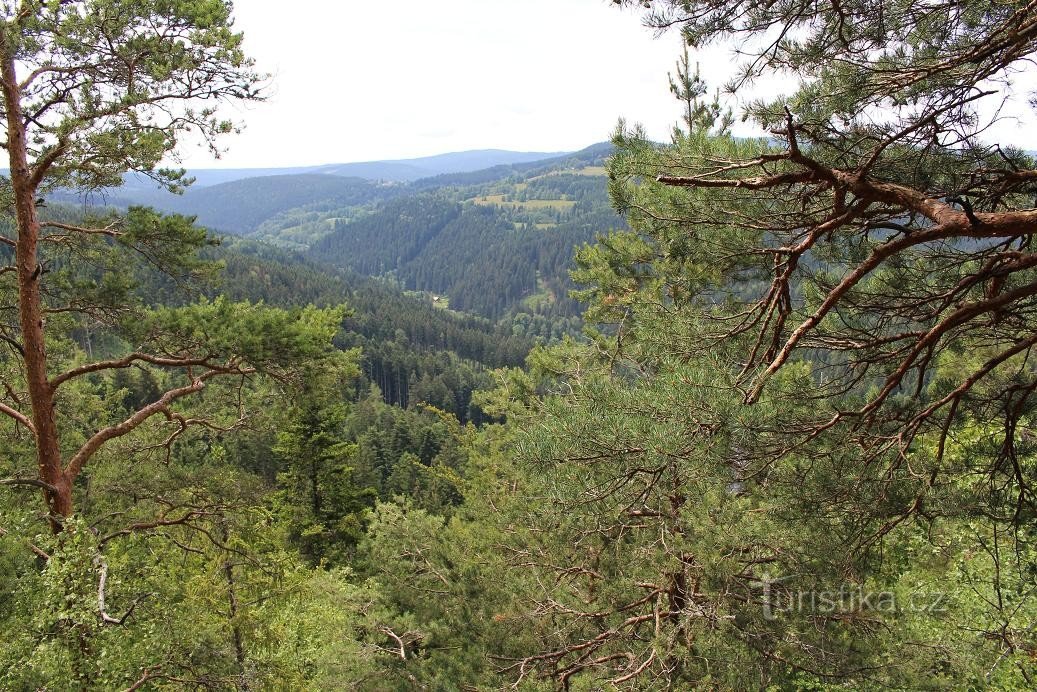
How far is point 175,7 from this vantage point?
5422 mm

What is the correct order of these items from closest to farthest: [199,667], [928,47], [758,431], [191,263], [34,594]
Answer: [928,47] < [758,431] < [34,594] < [199,667] < [191,263]

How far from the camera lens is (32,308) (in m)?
5.66

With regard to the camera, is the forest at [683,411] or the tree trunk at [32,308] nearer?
the forest at [683,411]

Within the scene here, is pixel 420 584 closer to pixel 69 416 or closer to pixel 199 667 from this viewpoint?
pixel 199 667

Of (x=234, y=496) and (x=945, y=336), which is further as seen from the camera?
(x=234, y=496)

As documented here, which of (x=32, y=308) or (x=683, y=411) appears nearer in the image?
(x=683, y=411)

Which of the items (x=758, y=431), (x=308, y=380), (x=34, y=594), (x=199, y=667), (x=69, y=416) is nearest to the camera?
(x=758, y=431)

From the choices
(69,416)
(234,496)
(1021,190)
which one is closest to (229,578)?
(234,496)

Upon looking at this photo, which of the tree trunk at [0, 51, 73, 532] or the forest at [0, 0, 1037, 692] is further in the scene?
the tree trunk at [0, 51, 73, 532]

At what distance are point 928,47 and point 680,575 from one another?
172 inches

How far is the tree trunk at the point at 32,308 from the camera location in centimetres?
534

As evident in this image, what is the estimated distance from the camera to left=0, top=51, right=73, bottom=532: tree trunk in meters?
5.34

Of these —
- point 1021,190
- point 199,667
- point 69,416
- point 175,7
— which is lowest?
point 199,667

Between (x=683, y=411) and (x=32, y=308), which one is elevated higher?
(x=32, y=308)
